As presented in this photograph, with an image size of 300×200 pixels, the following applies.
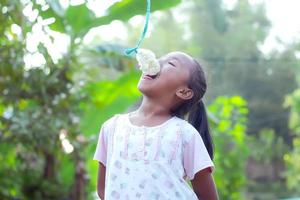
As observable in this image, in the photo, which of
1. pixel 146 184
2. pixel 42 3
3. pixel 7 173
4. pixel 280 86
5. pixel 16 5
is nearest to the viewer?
pixel 146 184

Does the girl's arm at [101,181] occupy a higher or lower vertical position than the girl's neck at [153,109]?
lower

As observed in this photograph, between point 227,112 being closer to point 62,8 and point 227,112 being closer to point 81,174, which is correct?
point 81,174

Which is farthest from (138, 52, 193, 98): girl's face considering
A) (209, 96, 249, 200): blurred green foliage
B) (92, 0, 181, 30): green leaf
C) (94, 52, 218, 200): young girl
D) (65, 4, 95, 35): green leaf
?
A: (209, 96, 249, 200): blurred green foliage

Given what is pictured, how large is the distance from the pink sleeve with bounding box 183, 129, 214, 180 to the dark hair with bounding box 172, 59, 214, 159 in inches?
3.0

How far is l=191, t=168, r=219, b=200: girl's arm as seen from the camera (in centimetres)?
113

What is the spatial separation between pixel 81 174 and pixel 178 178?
309 cm

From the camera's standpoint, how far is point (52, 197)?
15.8 ft

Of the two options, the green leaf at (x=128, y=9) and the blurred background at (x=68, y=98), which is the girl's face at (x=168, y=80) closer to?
the blurred background at (x=68, y=98)

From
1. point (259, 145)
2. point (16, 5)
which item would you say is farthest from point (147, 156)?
point (259, 145)

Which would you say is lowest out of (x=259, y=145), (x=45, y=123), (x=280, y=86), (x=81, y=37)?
(x=259, y=145)

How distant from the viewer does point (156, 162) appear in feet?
3.63

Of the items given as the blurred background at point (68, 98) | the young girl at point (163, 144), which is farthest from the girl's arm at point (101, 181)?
the blurred background at point (68, 98)

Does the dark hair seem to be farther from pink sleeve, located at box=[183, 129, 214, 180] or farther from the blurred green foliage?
the blurred green foliage

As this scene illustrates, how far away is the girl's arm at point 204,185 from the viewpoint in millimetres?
1133
